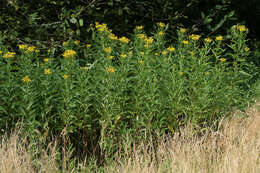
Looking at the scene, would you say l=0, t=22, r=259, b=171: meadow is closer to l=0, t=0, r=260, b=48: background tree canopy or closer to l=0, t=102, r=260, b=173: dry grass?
l=0, t=102, r=260, b=173: dry grass

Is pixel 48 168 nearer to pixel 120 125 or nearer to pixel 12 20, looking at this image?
pixel 120 125

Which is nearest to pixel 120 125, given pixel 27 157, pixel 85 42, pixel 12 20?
pixel 27 157

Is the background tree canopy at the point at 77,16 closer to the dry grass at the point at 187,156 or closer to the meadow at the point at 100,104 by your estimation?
the meadow at the point at 100,104

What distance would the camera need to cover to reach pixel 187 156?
3650 mm

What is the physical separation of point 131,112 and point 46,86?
36.2 inches

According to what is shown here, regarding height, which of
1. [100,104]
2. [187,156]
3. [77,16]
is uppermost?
[77,16]

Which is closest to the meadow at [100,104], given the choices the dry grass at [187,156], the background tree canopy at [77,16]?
the dry grass at [187,156]

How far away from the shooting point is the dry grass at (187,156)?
346 cm

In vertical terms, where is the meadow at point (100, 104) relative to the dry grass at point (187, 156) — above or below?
above

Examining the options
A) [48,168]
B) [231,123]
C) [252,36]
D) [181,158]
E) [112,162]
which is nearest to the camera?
[48,168]

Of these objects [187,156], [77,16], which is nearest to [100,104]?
[187,156]

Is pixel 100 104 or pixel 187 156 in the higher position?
pixel 100 104

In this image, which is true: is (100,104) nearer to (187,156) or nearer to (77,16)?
(187,156)

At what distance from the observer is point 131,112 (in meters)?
4.05
